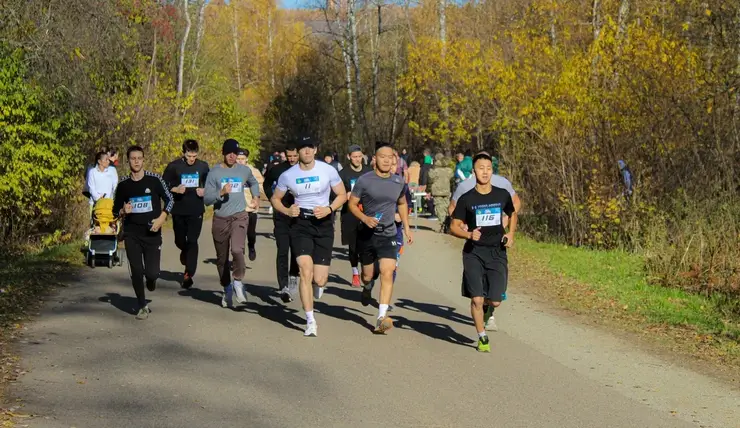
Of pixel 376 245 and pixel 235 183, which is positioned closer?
pixel 376 245

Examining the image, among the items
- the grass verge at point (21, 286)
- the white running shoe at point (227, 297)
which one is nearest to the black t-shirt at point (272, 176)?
the white running shoe at point (227, 297)

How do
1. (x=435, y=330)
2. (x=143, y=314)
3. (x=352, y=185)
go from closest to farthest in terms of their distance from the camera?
(x=435, y=330), (x=143, y=314), (x=352, y=185)

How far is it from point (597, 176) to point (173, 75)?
89.9ft

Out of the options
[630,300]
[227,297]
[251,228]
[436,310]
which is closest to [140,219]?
[227,297]

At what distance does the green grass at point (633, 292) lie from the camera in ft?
39.9

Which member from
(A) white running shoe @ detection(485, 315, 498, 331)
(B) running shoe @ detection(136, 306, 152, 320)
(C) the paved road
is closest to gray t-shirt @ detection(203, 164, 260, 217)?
(C) the paved road

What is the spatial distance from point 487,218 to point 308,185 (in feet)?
6.73

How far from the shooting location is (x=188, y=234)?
1367 centimetres

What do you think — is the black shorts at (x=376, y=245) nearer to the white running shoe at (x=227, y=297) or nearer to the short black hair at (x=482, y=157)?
the short black hair at (x=482, y=157)

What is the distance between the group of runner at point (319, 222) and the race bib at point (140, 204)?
0.01 metres

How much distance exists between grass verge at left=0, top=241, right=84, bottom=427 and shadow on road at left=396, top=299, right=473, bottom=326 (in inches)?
177

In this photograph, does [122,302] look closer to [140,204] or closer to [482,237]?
[140,204]

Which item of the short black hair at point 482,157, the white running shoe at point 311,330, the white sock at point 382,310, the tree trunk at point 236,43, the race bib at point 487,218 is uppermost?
the tree trunk at point 236,43

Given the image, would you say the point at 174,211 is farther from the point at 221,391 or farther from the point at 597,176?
the point at 597,176
